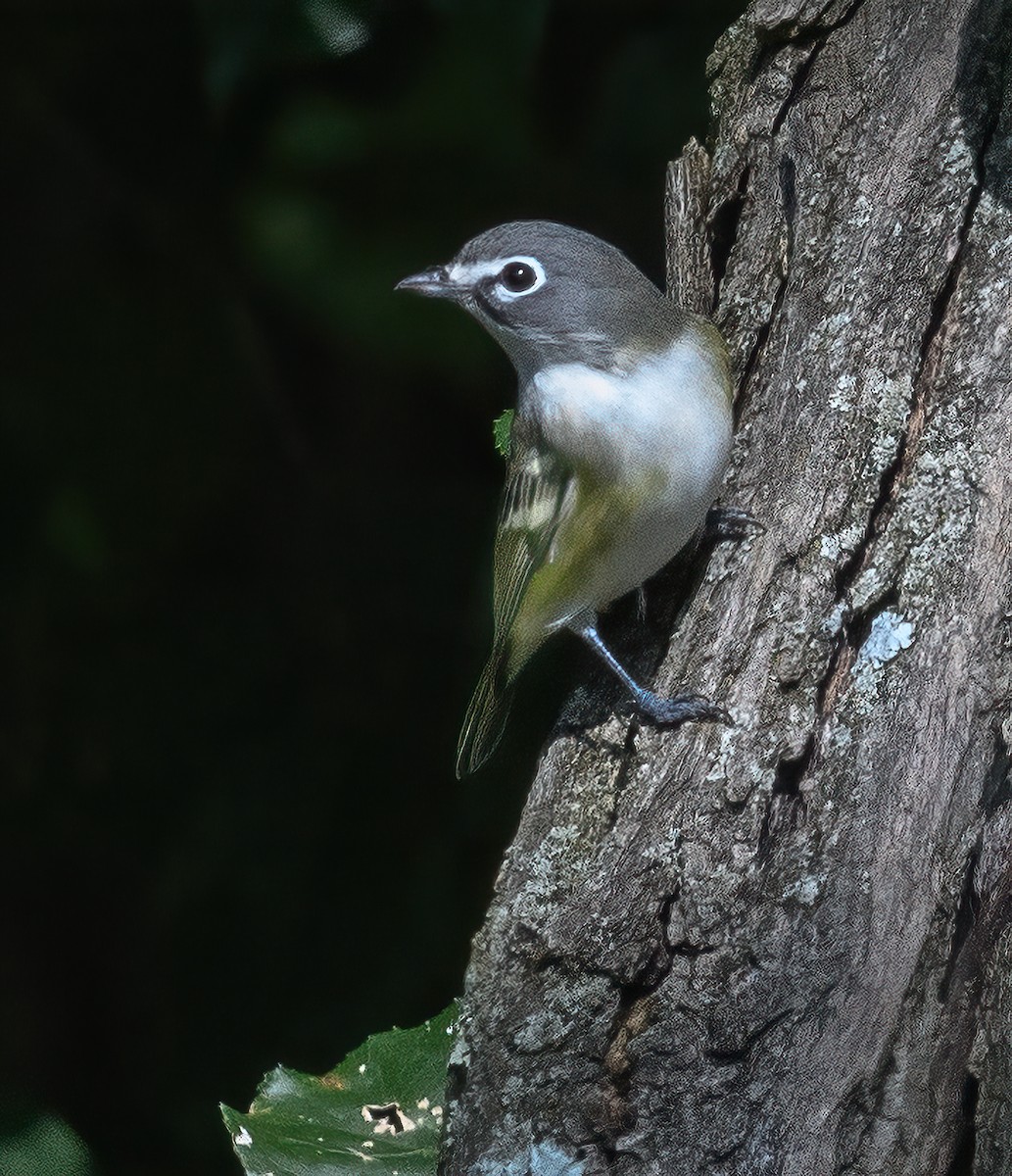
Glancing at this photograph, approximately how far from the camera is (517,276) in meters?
2.66

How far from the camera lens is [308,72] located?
3.51m

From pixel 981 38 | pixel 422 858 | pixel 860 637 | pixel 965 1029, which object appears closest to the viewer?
pixel 965 1029

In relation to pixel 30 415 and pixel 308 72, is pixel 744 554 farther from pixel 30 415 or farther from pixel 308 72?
pixel 30 415

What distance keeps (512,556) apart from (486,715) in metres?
0.33

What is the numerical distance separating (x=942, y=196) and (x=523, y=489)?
941mm

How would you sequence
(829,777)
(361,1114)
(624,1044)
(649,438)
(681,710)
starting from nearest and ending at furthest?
(624,1044) < (829,777) < (681,710) < (361,1114) < (649,438)

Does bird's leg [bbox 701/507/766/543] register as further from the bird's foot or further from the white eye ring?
A: the white eye ring

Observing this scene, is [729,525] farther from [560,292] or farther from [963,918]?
[963,918]

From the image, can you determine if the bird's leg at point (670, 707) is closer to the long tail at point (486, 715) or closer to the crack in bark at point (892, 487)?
the crack in bark at point (892, 487)

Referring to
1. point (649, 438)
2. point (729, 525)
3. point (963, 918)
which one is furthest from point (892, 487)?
point (963, 918)

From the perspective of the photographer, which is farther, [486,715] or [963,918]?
[486,715]

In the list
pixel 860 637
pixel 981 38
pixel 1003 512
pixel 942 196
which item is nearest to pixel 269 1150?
pixel 860 637

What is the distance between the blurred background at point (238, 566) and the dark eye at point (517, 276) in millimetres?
878

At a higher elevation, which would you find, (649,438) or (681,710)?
(649,438)
